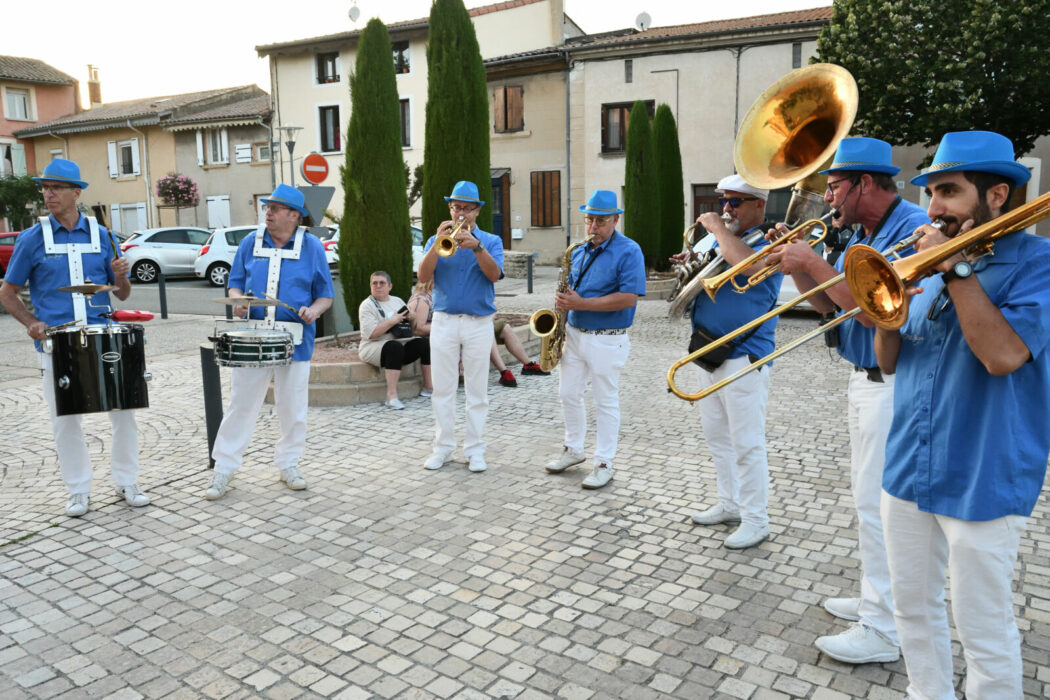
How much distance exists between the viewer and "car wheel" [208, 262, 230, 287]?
20922mm

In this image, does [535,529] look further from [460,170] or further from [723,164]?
[723,164]

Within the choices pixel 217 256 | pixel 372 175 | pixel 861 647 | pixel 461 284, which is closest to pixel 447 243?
pixel 461 284

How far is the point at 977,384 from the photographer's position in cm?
229

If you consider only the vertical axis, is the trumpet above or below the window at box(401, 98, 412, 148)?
below

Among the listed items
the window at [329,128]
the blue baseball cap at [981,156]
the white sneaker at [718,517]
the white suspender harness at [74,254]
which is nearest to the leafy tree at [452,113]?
the white suspender harness at [74,254]

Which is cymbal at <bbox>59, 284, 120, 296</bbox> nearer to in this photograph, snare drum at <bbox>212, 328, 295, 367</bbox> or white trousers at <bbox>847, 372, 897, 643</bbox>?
snare drum at <bbox>212, 328, 295, 367</bbox>

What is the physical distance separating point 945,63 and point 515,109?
14834 mm

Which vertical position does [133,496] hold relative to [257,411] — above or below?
below

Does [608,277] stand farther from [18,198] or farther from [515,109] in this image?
[18,198]

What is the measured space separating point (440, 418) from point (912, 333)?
3.88 metres

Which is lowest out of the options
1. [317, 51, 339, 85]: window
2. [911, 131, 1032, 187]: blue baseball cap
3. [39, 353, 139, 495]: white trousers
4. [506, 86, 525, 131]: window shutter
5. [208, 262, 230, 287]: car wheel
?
[39, 353, 139, 495]: white trousers

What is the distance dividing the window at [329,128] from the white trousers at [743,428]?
2897cm

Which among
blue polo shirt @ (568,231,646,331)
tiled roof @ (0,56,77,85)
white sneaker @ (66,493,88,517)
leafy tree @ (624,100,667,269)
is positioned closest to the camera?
white sneaker @ (66,493,88,517)

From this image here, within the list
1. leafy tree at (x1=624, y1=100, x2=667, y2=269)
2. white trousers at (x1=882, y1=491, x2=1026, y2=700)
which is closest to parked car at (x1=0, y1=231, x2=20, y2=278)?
leafy tree at (x1=624, y1=100, x2=667, y2=269)
